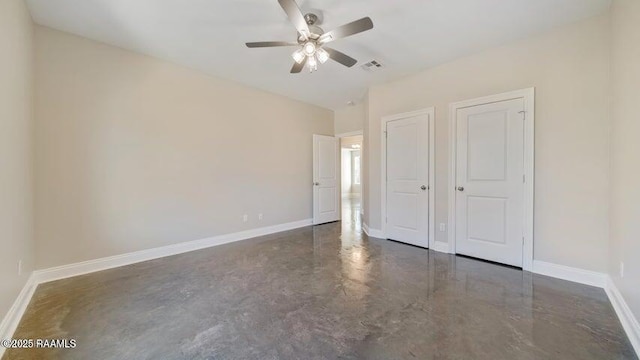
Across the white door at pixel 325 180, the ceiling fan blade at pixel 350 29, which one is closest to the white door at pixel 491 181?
the ceiling fan blade at pixel 350 29

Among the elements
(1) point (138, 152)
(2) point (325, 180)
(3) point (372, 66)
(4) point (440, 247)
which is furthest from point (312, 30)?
(2) point (325, 180)

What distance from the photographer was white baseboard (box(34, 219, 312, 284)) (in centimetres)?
282

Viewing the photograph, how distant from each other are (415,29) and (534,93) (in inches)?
64.1

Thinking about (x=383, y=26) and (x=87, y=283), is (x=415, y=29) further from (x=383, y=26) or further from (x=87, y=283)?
(x=87, y=283)

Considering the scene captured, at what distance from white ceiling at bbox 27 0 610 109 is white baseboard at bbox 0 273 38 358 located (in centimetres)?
275

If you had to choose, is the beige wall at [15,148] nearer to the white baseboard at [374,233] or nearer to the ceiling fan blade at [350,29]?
the ceiling fan blade at [350,29]

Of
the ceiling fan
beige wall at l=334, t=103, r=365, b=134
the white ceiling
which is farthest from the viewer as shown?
beige wall at l=334, t=103, r=365, b=134

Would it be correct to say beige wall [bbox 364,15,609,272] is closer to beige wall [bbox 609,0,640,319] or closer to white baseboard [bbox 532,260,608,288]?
white baseboard [bbox 532,260,608,288]

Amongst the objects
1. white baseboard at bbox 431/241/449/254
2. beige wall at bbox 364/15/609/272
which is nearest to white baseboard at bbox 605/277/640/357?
beige wall at bbox 364/15/609/272

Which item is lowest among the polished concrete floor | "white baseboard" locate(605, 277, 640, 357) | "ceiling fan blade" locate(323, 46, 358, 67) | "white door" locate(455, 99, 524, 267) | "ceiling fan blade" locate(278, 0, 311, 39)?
the polished concrete floor

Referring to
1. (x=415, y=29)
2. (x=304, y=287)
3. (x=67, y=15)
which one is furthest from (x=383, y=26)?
(x=67, y=15)

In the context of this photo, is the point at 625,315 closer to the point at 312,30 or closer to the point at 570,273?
the point at 570,273

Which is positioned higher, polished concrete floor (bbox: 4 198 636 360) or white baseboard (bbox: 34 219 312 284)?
white baseboard (bbox: 34 219 312 284)

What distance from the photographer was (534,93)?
9.77 ft
